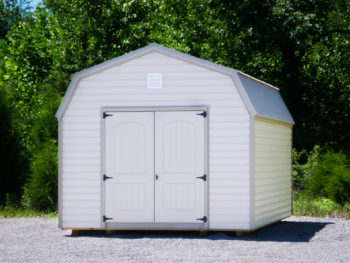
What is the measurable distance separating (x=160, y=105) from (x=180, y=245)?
2536 millimetres

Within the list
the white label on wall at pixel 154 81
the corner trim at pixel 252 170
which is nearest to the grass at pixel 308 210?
the corner trim at pixel 252 170

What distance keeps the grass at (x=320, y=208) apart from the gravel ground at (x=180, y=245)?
1674 millimetres

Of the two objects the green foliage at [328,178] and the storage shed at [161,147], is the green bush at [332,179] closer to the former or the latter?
the green foliage at [328,178]

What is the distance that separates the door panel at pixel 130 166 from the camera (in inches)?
427

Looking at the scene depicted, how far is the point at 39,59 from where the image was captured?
90.2ft

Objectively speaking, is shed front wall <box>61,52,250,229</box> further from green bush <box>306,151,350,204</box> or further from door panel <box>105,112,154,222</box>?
green bush <box>306,151,350,204</box>

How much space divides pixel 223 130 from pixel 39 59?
18327 millimetres

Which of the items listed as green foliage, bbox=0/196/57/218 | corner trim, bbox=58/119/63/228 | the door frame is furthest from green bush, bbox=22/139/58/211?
the door frame

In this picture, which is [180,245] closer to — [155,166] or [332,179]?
Result: [155,166]

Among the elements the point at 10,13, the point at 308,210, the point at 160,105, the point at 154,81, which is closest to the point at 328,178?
the point at 308,210

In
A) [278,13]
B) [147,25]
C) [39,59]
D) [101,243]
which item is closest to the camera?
[101,243]

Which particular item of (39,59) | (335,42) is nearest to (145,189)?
(335,42)

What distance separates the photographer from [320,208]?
14570 mm

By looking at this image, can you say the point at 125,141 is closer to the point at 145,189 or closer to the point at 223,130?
the point at 145,189
